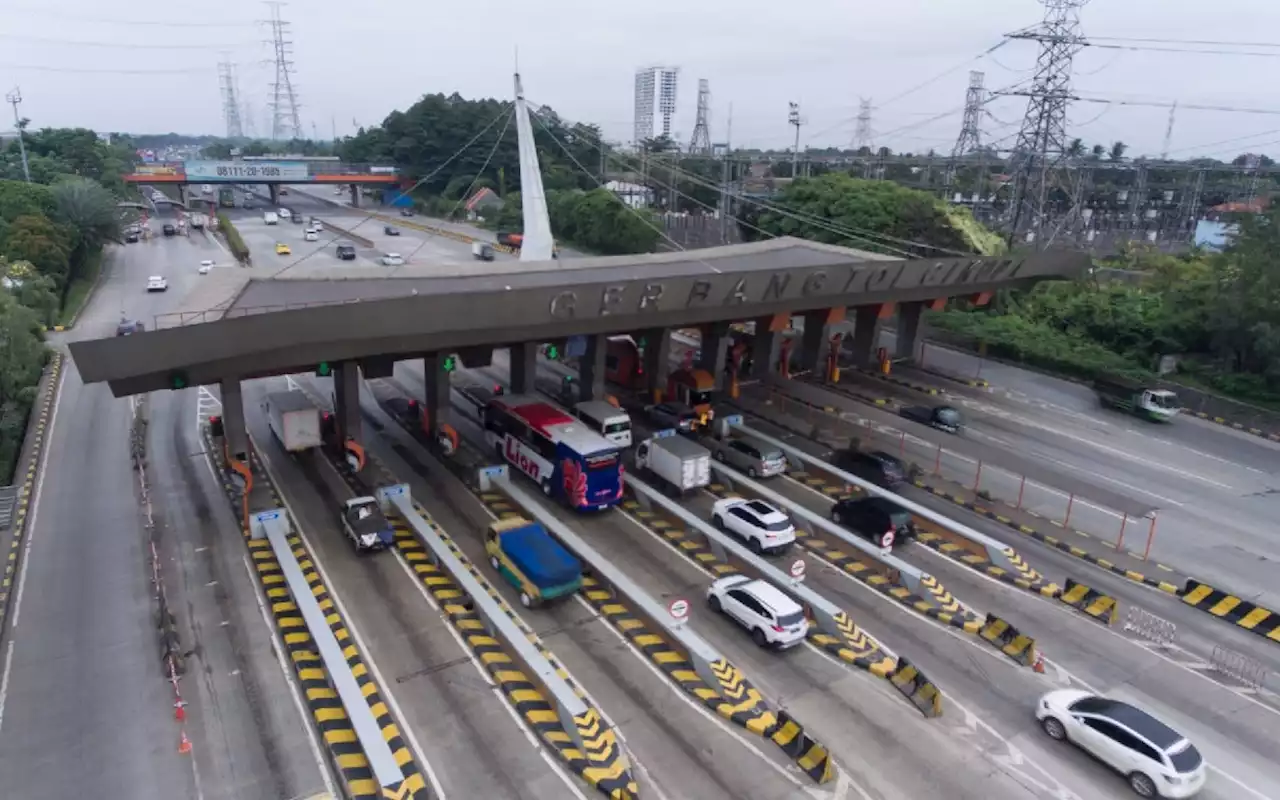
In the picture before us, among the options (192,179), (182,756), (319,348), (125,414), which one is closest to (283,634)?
(182,756)

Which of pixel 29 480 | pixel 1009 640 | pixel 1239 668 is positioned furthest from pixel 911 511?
pixel 29 480

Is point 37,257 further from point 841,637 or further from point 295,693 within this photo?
point 841,637

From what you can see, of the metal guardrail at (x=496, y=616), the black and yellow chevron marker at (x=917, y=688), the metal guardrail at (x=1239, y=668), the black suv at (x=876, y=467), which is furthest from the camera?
the black suv at (x=876, y=467)

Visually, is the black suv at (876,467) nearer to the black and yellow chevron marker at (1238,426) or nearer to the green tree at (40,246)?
the black and yellow chevron marker at (1238,426)

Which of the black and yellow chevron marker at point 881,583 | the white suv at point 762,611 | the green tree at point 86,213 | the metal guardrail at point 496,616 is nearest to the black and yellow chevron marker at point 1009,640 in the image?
the black and yellow chevron marker at point 881,583

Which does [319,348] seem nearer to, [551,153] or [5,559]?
[5,559]
